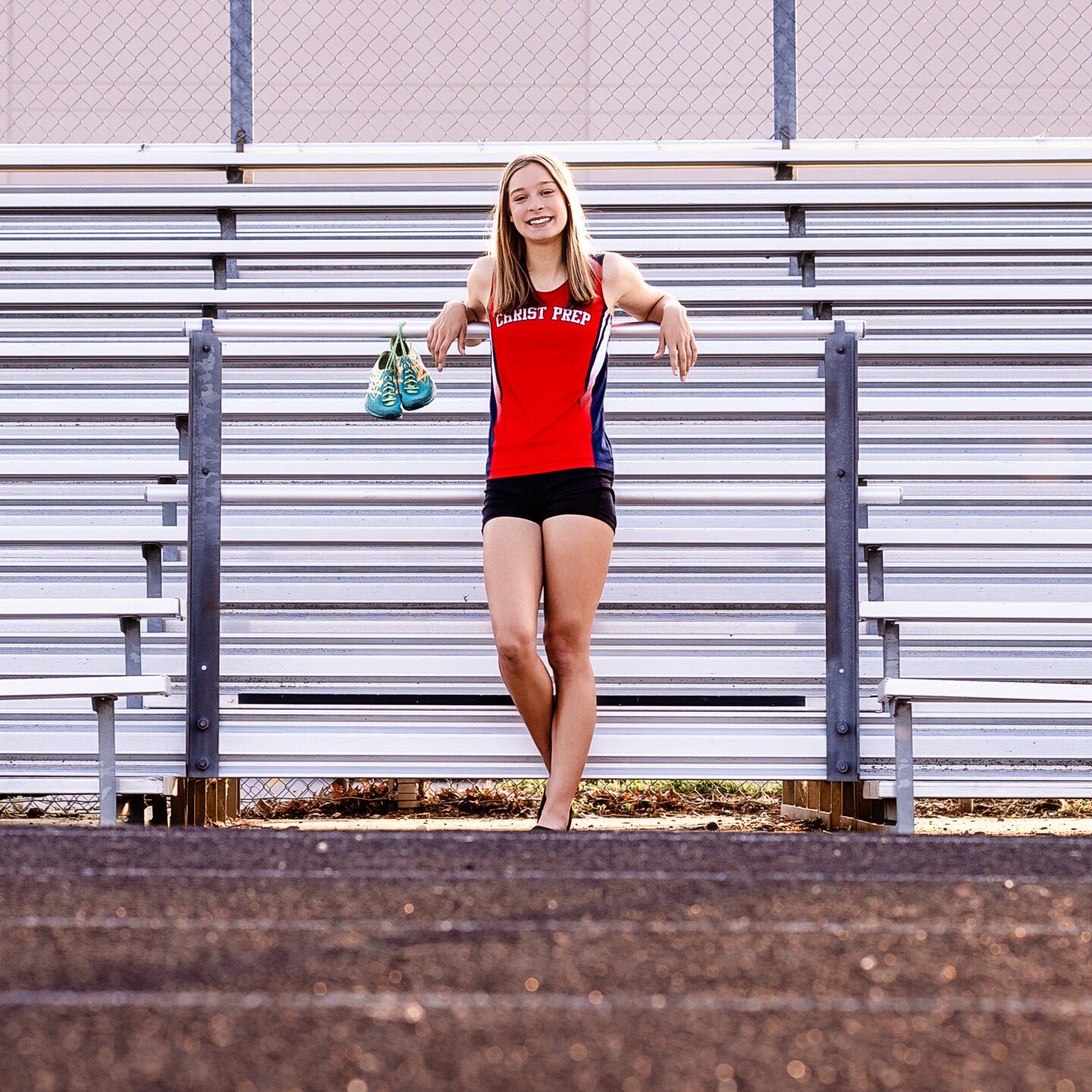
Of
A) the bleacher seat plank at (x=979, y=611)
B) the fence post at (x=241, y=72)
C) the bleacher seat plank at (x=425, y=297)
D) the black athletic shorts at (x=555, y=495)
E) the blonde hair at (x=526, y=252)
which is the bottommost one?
the bleacher seat plank at (x=979, y=611)

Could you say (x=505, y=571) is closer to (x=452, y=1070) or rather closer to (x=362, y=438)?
(x=362, y=438)

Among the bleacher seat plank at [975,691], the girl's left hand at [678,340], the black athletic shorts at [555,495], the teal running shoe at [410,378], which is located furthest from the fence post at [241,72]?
the bleacher seat plank at [975,691]

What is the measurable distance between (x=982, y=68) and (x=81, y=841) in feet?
21.7

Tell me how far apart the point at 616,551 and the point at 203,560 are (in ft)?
3.50

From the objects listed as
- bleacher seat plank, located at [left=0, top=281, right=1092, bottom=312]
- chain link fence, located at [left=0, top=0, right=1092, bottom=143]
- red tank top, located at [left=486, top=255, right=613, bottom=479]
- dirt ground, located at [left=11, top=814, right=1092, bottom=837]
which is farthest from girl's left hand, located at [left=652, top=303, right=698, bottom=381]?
chain link fence, located at [left=0, top=0, right=1092, bottom=143]

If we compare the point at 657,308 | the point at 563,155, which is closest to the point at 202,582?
the point at 657,308

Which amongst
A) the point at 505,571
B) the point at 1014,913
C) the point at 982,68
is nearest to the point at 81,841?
the point at 505,571

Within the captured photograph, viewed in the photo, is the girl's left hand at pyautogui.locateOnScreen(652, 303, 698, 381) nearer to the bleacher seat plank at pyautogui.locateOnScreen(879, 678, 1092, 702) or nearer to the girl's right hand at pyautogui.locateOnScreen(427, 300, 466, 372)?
the girl's right hand at pyautogui.locateOnScreen(427, 300, 466, 372)

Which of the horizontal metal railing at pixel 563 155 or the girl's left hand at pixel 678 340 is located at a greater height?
the horizontal metal railing at pixel 563 155

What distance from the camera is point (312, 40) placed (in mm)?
7367

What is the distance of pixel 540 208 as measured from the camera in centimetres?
310

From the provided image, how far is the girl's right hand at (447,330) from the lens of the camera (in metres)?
3.28

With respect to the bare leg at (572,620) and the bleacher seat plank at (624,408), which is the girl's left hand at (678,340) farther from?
the bleacher seat plank at (624,408)

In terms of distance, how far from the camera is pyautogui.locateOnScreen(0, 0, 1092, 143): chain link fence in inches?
280
